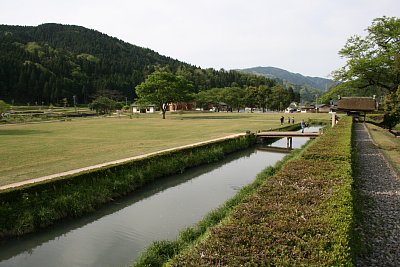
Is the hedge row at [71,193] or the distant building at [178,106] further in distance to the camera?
the distant building at [178,106]

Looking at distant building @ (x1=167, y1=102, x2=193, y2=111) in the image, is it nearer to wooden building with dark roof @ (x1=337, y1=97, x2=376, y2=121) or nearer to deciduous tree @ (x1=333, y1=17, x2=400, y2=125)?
wooden building with dark roof @ (x1=337, y1=97, x2=376, y2=121)

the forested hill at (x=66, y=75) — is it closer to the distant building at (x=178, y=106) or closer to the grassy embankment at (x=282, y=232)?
the distant building at (x=178, y=106)

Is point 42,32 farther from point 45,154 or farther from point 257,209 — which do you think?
point 257,209

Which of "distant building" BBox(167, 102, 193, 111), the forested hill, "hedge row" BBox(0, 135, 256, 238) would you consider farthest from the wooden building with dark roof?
the forested hill

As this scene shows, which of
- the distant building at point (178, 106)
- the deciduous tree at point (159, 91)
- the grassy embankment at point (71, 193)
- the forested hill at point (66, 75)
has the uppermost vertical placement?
the forested hill at point (66, 75)

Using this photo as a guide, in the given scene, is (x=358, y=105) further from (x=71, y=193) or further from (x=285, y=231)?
(x=285, y=231)

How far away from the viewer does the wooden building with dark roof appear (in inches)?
1890

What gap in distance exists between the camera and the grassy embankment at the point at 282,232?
4.82 meters

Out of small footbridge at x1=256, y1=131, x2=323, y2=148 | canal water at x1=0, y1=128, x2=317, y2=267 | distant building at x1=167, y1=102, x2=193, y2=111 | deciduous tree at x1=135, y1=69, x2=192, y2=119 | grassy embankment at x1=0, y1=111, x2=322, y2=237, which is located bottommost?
canal water at x1=0, y1=128, x2=317, y2=267

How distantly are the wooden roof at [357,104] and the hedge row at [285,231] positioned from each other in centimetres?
4457

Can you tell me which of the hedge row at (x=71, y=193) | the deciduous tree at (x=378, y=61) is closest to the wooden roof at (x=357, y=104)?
the deciduous tree at (x=378, y=61)

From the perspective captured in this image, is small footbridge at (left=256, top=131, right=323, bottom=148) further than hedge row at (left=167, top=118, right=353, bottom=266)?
Yes

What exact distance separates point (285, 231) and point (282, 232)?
8cm

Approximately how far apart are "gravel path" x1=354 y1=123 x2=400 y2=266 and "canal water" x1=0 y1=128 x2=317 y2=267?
5.55 metres
